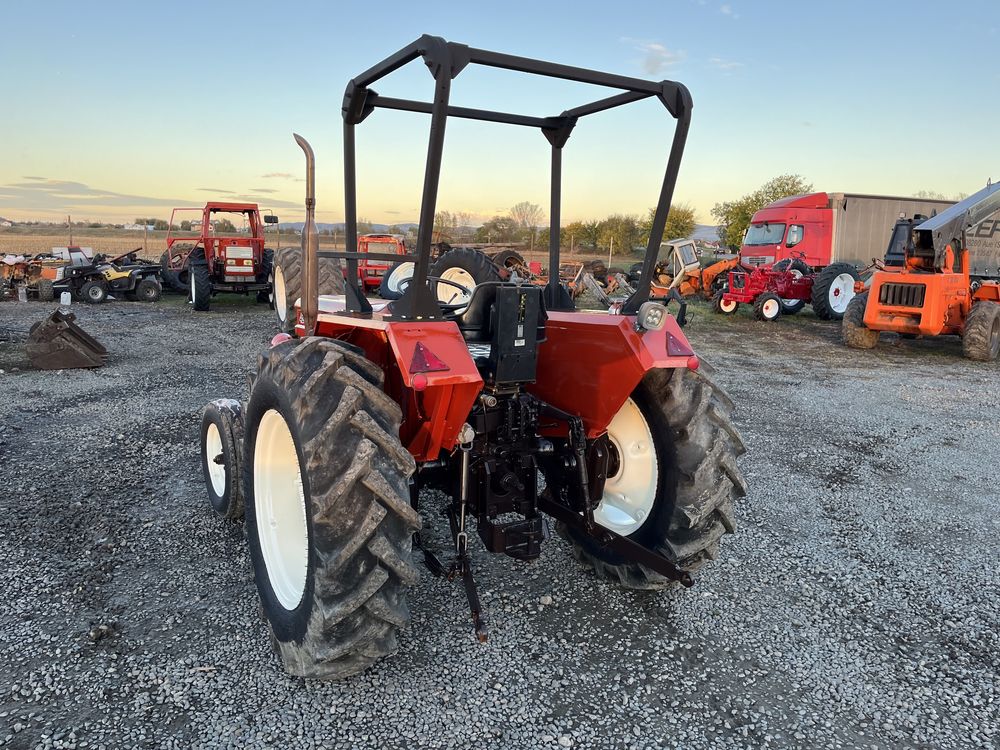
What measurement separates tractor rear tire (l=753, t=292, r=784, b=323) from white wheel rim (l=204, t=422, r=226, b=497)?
13.6 m

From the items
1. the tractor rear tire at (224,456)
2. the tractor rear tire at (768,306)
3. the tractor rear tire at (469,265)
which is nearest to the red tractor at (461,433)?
the tractor rear tire at (224,456)

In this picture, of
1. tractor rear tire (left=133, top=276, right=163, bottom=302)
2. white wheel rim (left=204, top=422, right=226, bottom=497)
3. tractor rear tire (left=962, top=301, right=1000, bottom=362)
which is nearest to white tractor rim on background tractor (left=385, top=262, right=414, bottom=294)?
white wheel rim (left=204, top=422, right=226, bottom=497)

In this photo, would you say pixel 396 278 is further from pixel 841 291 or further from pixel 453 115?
pixel 841 291

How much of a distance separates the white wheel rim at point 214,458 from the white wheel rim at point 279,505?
1002 mm

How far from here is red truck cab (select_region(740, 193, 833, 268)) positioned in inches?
699

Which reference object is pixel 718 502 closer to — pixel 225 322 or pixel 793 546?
pixel 793 546

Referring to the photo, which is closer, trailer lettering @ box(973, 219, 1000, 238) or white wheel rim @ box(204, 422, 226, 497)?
white wheel rim @ box(204, 422, 226, 497)

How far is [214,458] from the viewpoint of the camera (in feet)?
13.0

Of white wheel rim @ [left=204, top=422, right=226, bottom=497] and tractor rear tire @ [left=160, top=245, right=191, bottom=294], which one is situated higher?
tractor rear tire @ [left=160, top=245, right=191, bottom=294]

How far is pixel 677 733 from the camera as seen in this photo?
2365mm

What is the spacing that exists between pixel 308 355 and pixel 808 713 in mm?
2260

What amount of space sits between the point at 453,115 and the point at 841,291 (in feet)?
46.7

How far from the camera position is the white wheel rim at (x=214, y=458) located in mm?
3906

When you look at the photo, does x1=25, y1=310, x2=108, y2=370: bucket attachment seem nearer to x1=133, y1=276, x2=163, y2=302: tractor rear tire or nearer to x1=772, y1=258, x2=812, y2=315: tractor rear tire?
x1=133, y1=276, x2=163, y2=302: tractor rear tire
